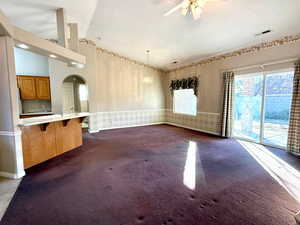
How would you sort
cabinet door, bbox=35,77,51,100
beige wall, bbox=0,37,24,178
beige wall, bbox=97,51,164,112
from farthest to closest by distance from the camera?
beige wall, bbox=97,51,164,112 → cabinet door, bbox=35,77,51,100 → beige wall, bbox=0,37,24,178

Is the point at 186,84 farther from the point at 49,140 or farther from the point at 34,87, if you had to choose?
the point at 34,87

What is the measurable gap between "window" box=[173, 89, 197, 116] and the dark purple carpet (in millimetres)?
3167

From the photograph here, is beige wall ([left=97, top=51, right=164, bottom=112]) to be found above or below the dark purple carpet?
above

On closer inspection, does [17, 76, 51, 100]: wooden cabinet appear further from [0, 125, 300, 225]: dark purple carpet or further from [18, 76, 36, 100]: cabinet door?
[0, 125, 300, 225]: dark purple carpet

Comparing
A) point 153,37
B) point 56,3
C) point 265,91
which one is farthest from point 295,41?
point 56,3

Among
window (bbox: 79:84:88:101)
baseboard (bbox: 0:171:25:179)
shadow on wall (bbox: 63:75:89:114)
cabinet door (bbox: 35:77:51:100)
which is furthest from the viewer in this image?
window (bbox: 79:84:88:101)

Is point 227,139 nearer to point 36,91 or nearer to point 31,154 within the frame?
point 31,154

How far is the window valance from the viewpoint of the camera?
6078 millimetres

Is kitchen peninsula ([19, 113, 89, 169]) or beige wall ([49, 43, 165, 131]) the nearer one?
kitchen peninsula ([19, 113, 89, 169])

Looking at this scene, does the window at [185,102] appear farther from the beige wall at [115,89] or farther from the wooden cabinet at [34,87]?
the wooden cabinet at [34,87]

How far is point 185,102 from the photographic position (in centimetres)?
690

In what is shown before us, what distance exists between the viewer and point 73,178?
2.53 m

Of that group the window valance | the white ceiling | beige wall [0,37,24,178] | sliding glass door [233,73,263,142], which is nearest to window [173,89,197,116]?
the window valance

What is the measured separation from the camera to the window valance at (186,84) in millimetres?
6078
